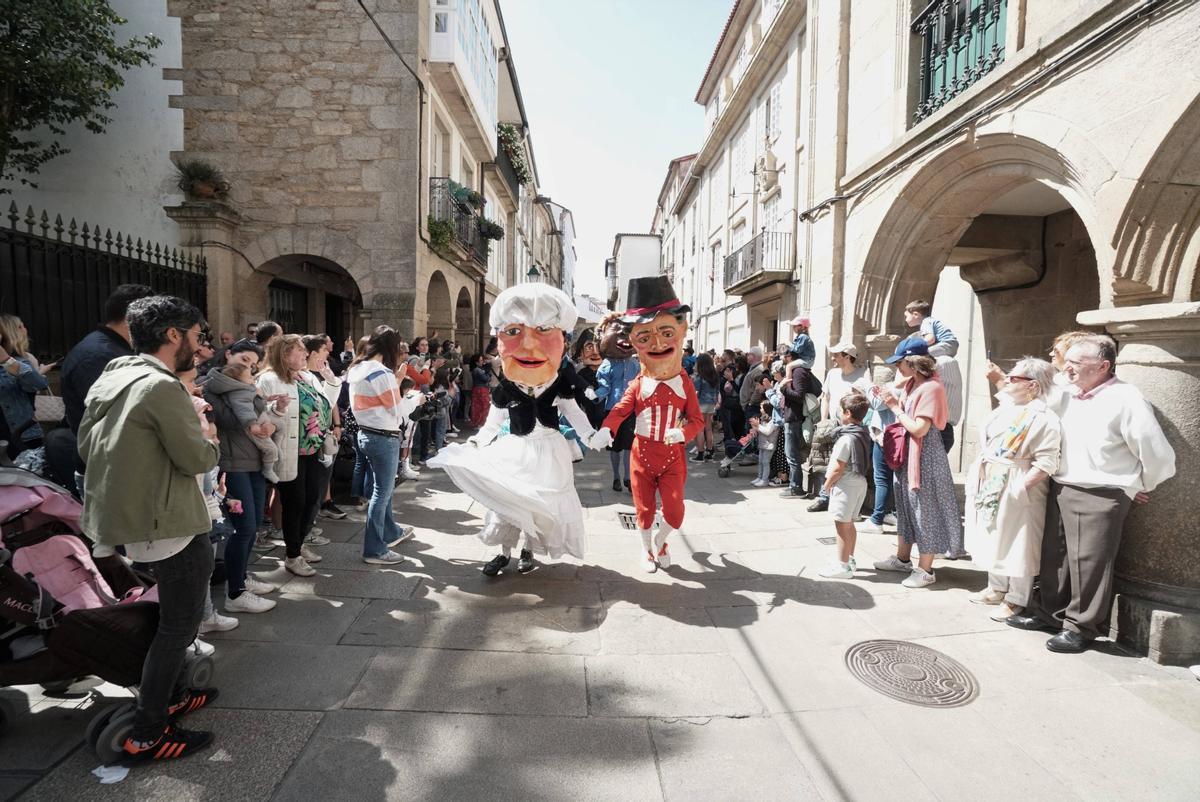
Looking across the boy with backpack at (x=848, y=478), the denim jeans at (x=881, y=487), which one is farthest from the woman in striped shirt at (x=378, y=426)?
the denim jeans at (x=881, y=487)

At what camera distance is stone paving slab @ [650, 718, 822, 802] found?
7.91 ft

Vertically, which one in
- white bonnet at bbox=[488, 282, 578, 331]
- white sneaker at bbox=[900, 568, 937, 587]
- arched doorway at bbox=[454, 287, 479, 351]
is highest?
arched doorway at bbox=[454, 287, 479, 351]

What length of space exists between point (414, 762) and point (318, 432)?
2.58m

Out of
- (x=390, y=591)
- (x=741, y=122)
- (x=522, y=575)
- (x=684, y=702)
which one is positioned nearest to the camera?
(x=684, y=702)

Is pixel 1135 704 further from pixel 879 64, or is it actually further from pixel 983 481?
pixel 879 64

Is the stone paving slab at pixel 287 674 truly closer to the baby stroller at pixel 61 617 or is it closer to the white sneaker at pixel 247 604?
the baby stroller at pixel 61 617

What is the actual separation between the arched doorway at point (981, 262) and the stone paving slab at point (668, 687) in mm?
5059

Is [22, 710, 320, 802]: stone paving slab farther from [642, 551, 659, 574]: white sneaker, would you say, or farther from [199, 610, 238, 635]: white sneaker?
[642, 551, 659, 574]: white sneaker

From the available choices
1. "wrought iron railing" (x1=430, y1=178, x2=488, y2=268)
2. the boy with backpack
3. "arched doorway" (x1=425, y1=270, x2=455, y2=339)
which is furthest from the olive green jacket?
"arched doorway" (x1=425, y1=270, x2=455, y2=339)

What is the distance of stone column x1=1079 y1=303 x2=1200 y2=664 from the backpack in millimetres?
5303

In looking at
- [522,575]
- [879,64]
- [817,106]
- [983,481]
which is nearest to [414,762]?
[522,575]

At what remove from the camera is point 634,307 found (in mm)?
4906

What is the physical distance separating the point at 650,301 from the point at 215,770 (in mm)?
3797

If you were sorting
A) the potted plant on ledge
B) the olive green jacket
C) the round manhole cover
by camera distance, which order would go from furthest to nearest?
the potted plant on ledge, the round manhole cover, the olive green jacket
